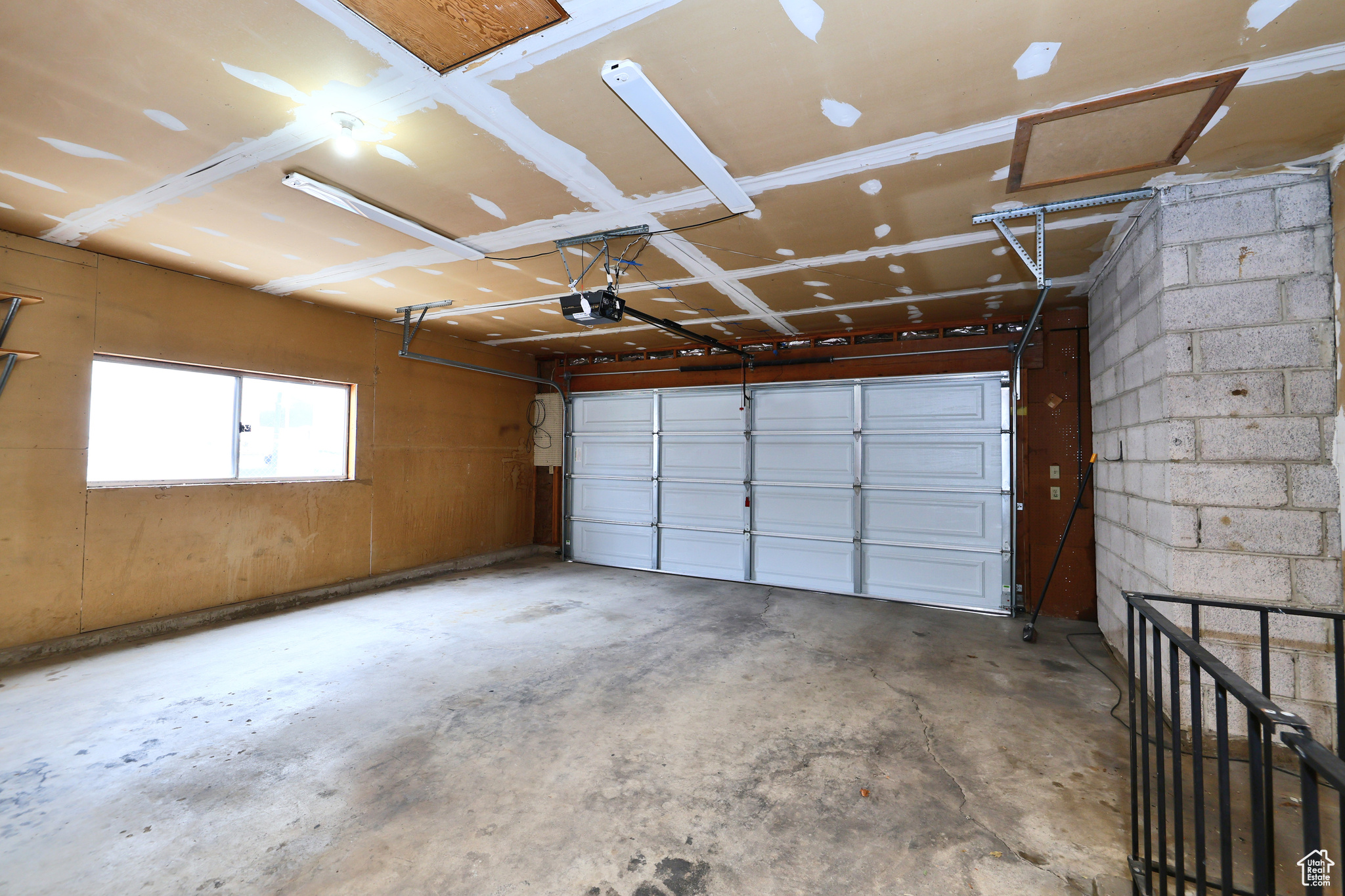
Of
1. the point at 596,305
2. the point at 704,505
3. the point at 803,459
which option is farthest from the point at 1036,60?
the point at 704,505

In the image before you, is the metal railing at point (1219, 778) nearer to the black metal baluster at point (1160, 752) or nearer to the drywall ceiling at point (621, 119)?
the black metal baluster at point (1160, 752)

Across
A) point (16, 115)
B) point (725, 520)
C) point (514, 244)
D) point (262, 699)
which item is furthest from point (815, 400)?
point (16, 115)

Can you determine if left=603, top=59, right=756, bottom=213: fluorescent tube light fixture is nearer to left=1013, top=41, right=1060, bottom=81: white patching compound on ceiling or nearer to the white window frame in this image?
left=1013, top=41, right=1060, bottom=81: white patching compound on ceiling

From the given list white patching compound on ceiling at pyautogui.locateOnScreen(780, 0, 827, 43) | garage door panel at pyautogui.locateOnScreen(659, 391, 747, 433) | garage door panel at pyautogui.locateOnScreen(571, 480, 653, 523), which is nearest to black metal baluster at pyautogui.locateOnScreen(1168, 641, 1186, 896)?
white patching compound on ceiling at pyautogui.locateOnScreen(780, 0, 827, 43)

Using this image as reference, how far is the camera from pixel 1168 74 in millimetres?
1934

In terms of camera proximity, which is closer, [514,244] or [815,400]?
[514,244]

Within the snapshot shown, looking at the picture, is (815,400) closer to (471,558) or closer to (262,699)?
(471,558)

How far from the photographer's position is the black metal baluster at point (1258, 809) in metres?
1.06

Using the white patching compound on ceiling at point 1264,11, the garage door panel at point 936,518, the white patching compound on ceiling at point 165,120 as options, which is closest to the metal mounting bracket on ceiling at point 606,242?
the white patching compound on ceiling at point 165,120

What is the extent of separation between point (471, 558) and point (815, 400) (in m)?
4.61

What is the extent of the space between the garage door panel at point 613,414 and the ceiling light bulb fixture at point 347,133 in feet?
15.4

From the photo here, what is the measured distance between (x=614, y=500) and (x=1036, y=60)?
606 centimetres

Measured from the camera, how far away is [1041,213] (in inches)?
118

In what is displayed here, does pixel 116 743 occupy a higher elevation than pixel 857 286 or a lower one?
lower
